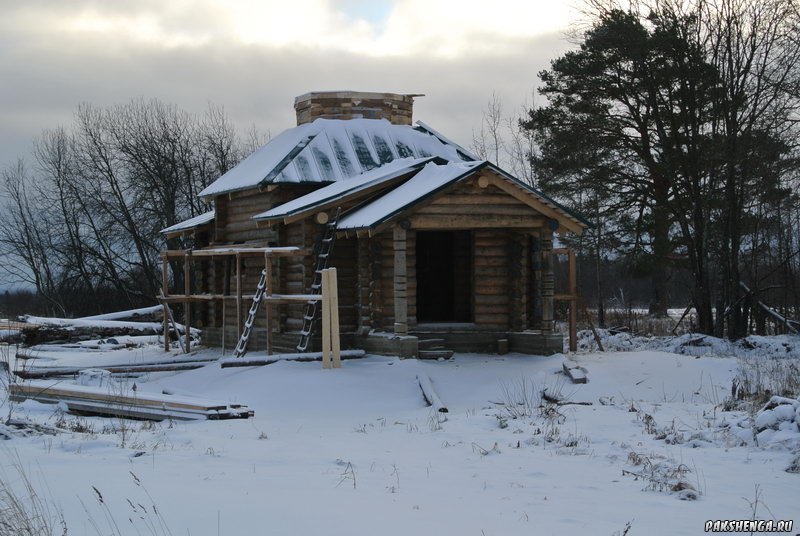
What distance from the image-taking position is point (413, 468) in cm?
790

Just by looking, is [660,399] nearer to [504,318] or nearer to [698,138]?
[504,318]

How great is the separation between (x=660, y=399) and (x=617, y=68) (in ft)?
55.3

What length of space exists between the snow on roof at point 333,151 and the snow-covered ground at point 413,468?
23.4 ft

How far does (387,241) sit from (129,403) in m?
7.17

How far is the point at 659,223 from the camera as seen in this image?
28609mm

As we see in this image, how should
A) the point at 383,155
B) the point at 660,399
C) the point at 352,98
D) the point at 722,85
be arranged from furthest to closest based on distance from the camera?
the point at 722,85 < the point at 352,98 < the point at 383,155 < the point at 660,399

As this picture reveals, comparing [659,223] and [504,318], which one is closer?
[504,318]

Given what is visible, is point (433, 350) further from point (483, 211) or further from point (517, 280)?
point (483, 211)

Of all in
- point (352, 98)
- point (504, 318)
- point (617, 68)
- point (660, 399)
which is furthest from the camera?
point (617, 68)

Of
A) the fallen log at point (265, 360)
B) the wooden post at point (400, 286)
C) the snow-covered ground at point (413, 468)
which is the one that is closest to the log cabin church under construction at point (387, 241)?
the wooden post at point (400, 286)

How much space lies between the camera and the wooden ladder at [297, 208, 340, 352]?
17.1 metres

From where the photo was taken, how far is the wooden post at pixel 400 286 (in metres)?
16.4

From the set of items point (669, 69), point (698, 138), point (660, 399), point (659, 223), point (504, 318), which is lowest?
point (660, 399)

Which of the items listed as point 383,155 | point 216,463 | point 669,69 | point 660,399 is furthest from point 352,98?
point 216,463
